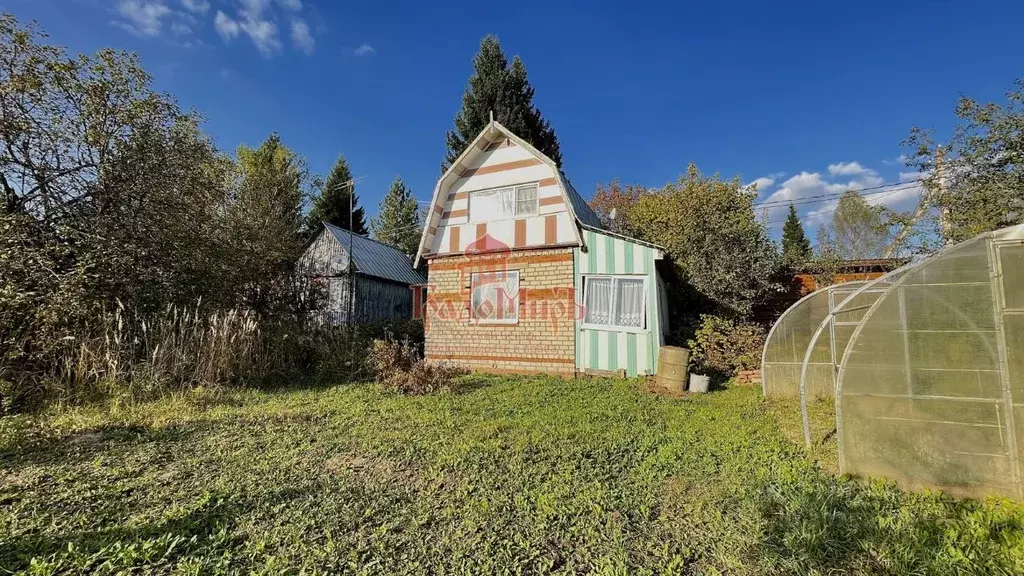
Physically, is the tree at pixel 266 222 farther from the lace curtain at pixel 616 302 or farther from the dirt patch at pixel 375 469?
the lace curtain at pixel 616 302

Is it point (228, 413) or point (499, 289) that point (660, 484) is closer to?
point (228, 413)

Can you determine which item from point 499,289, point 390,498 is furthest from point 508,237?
point 390,498

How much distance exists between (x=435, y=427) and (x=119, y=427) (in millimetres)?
4063

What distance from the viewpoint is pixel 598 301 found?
30.8 feet

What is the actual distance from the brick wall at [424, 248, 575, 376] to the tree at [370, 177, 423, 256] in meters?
20.3

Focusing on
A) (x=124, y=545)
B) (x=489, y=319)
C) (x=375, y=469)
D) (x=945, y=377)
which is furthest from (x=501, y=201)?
(x=124, y=545)

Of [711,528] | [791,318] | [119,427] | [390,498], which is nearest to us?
[711,528]

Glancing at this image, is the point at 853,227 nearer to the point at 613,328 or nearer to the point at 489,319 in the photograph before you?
the point at 613,328

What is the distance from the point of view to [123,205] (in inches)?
296

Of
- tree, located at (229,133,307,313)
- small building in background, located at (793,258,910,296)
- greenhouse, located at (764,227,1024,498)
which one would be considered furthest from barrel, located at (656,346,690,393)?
tree, located at (229,133,307,313)

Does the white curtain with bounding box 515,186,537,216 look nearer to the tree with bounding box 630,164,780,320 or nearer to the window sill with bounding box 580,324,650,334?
the window sill with bounding box 580,324,650,334

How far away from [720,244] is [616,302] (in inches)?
164

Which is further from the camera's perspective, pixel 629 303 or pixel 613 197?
pixel 613 197

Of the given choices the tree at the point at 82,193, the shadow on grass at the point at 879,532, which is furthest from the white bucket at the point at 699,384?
the tree at the point at 82,193
